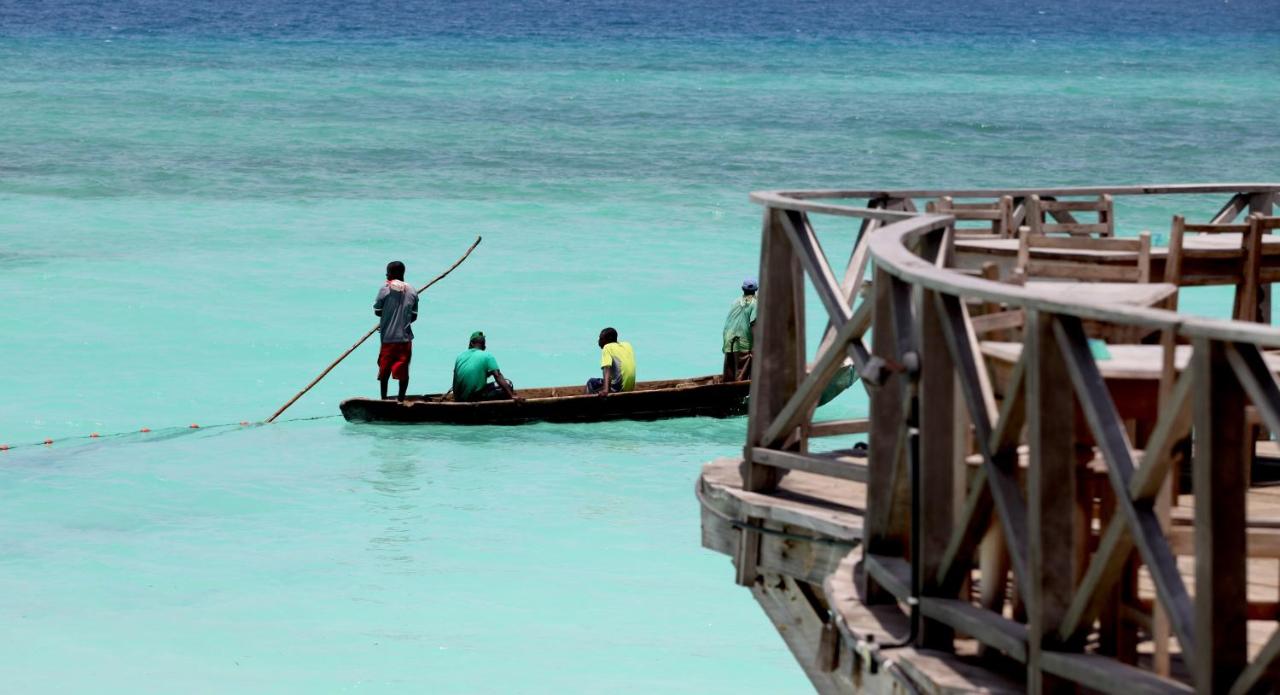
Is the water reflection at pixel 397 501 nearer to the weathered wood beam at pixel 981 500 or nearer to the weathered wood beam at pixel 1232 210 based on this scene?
the weathered wood beam at pixel 1232 210

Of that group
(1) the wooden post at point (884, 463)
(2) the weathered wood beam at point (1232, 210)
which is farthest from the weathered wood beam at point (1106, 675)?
(2) the weathered wood beam at point (1232, 210)

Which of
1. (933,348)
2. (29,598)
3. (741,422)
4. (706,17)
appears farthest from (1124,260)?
(706,17)

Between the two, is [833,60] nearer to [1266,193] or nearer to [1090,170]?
[1090,170]

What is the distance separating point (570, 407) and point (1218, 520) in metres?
14.7

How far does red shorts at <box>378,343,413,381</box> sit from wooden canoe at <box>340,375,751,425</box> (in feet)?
0.97

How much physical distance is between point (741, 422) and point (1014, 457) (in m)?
14.5

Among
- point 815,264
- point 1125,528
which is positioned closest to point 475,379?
point 815,264

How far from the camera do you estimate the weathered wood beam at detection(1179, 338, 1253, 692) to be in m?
3.67

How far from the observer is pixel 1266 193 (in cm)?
924

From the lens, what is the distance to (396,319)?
18391 millimetres

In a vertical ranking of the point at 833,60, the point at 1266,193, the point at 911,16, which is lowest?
the point at 1266,193

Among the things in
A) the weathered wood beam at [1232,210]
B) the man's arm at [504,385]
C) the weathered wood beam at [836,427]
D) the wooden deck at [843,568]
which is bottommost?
the man's arm at [504,385]

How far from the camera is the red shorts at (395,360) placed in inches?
731

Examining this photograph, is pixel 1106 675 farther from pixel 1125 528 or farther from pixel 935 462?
pixel 935 462
